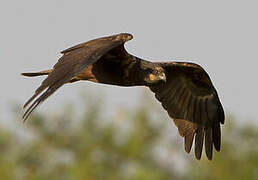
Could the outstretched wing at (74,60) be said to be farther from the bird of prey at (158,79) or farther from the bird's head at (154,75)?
the bird's head at (154,75)

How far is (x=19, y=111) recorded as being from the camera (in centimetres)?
2648

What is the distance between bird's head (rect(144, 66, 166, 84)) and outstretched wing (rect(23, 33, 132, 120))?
121cm

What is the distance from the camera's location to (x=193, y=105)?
13922mm

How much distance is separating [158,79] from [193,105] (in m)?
2.07

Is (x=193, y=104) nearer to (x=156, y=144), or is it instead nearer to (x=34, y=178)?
(x=34, y=178)

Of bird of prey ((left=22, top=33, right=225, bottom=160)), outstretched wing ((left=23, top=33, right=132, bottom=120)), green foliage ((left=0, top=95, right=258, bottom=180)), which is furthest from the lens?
green foliage ((left=0, top=95, right=258, bottom=180))

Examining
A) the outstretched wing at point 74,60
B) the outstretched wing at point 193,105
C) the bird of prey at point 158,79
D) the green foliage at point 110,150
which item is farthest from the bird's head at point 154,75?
the green foliage at point 110,150

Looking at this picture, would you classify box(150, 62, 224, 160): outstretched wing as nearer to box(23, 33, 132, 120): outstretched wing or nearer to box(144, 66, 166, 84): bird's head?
box(144, 66, 166, 84): bird's head

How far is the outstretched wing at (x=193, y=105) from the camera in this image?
13.6 meters

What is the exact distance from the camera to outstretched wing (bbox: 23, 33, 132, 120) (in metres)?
9.92

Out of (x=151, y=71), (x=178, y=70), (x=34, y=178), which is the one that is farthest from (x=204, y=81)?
(x=34, y=178)

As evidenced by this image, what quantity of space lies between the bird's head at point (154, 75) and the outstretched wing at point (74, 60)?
47.7 inches

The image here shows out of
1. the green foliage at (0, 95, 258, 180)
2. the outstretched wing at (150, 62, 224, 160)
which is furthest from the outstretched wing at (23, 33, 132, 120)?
the green foliage at (0, 95, 258, 180)

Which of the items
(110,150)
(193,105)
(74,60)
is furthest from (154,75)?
(110,150)
